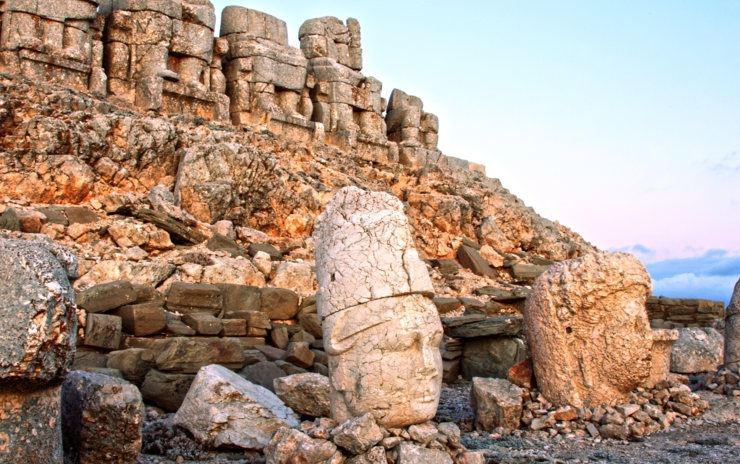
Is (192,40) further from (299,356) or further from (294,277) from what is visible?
(299,356)

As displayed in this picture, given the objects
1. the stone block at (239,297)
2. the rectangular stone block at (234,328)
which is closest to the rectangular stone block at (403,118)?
the stone block at (239,297)

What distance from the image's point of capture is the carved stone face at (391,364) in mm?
3820

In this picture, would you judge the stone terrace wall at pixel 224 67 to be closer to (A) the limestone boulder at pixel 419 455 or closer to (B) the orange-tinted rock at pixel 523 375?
(B) the orange-tinted rock at pixel 523 375

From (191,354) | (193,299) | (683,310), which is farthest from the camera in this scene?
(683,310)

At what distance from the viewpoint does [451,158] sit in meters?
25.5

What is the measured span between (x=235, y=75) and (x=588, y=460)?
17366 millimetres

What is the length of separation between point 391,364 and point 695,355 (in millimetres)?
5178

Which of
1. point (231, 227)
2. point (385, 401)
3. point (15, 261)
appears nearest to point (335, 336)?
point (385, 401)

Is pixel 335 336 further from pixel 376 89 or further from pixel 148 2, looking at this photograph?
pixel 376 89

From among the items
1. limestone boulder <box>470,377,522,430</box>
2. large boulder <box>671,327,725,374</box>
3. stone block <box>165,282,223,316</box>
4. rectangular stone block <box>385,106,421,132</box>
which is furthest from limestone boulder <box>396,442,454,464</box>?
rectangular stone block <box>385,106,421,132</box>

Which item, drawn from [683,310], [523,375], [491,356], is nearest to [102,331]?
[523,375]

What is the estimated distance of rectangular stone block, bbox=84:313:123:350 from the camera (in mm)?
6637

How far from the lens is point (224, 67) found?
19.5 meters

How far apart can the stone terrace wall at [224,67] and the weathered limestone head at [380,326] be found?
13178 millimetres
